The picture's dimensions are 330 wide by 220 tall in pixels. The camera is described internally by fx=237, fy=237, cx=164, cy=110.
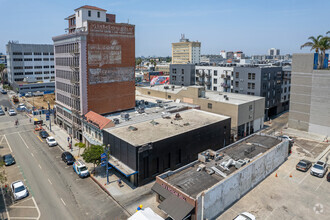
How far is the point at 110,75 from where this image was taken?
51000 mm

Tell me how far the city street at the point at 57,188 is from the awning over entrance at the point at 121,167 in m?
3.79

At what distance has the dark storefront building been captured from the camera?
34.5 meters

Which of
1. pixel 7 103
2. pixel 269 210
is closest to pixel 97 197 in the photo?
pixel 269 210

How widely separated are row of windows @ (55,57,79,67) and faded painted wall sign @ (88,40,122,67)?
3477mm

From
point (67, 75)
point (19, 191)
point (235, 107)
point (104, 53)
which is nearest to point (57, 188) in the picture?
point (19, 191)

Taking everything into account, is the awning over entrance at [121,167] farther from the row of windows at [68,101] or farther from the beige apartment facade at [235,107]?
the beige apartment facade at [235,107]

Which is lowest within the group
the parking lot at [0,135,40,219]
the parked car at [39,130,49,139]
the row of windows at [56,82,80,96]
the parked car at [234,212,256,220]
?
the parking lot at [0,135,40,219]

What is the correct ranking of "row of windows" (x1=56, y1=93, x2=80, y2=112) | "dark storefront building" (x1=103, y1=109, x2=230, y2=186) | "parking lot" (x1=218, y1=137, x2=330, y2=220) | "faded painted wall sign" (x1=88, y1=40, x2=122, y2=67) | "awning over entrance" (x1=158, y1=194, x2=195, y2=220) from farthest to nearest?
"row of windows" (x1=56, y1=93, x2=80, y2=112), "faded painted wall sign" (x1=88, y1=40, x2=122, y2=67), "dark storefront building" (x1=103, y1=109, x2=230, y2=186), "parking lot" (x1=218, y1=137, x2=330, y2=220), "awning over entrance" (x1=158, y1=194, x2=195, y2=220)

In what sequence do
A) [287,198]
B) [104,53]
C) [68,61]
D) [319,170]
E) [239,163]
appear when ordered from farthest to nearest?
[68,61] < [104,53] < [319,170] < [287,198] < [239,163]

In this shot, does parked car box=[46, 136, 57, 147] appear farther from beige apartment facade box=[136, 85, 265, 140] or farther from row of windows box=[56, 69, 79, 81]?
beige apartment facade box=[136, 85, 265, 140]

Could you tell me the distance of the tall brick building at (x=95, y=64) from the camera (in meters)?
47.1

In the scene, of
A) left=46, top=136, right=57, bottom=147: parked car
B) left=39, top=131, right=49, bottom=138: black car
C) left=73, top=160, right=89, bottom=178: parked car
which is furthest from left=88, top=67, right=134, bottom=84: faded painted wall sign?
left=39, top=131, right=49, bottom=138: black car

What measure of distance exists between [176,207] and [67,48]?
42913 millimetres

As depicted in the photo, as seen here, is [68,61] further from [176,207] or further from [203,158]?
[176,207]
